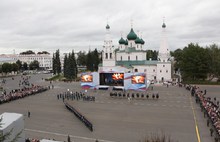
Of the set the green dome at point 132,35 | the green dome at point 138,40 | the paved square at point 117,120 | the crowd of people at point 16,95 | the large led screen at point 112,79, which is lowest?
the paved square at point 117,120

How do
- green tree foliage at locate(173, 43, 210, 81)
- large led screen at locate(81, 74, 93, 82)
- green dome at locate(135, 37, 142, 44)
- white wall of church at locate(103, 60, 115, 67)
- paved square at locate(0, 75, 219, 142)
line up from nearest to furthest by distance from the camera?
1. paved square at locate(0, 75, 219, 142)
2. large led screen at locate(81, 74, 93, 82)
3. green tree foliage at locate(173, 43, 210, 81)
4. white wall of church at locate(103, 60, 115, 67)
5. green dome at locate(135, 37, 142, 44)

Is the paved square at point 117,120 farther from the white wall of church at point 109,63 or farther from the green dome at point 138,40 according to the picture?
the green dome at point 138,40

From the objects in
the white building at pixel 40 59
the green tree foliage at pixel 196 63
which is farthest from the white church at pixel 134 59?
the white building at pixel 40 59

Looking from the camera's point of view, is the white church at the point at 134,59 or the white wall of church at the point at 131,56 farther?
the white wall of church at the point at 131,56

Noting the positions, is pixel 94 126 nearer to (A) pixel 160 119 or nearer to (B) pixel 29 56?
(A) pixel 160 119

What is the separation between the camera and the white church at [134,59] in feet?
176

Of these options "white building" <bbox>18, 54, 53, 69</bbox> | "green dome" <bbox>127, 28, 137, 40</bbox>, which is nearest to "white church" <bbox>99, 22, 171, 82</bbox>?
"green dome" <bbox>127, 28, 137, 40</bbox>

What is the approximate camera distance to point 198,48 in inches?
1924

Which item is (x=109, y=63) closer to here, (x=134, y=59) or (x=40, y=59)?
(x=134, y=59)

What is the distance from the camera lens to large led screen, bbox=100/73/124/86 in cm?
4147

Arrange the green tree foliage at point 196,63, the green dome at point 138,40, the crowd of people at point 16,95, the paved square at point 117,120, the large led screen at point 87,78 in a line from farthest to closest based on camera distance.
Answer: the green dome at point 138,40 < the green tree foliage at point 196,63 < the large led screen at point 87,78 < the crowd of people at point 16,95 < the paved square at point 117,120

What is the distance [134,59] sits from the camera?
6209 centimetres

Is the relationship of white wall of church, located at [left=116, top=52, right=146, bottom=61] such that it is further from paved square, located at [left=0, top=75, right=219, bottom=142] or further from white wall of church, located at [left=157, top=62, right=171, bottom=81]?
paved square, located at [left=0, top=75, right=219, bottom=142]

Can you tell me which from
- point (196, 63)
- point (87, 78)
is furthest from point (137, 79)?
point (196, 63)
